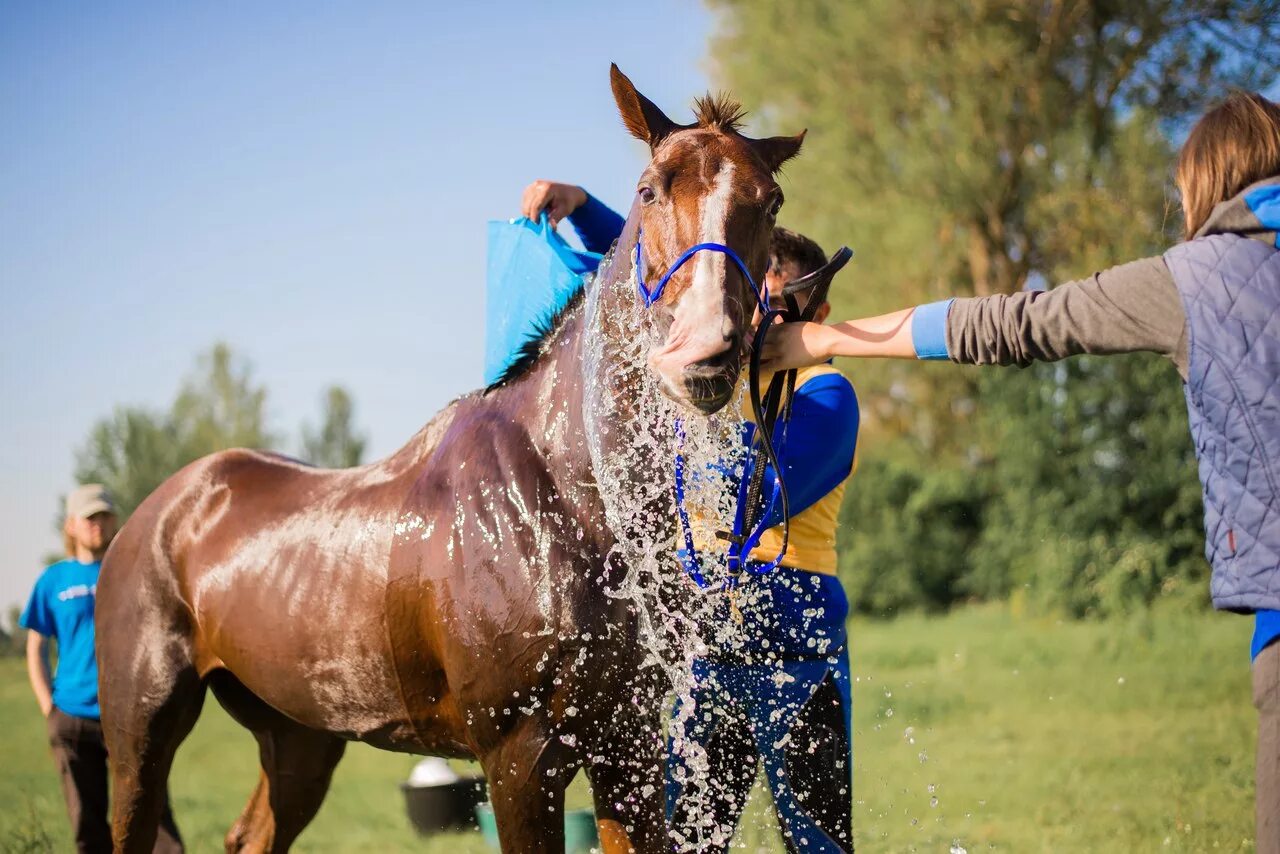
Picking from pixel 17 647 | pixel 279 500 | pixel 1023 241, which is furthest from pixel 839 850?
pixel 17 647

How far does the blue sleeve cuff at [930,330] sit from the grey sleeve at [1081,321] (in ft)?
0.07

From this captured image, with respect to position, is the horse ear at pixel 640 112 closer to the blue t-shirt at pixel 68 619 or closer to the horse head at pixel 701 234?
the horse head at pixel 701 234

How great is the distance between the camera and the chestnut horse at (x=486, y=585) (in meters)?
2.66

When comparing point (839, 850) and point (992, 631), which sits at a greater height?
point (839, 850)

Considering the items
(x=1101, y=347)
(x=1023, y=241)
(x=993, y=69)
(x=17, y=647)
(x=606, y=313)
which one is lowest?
(x=17, y=647)

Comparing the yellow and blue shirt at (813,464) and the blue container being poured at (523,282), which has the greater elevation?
the blue container being poured at (523,282)

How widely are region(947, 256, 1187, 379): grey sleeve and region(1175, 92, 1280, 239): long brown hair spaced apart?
163mm

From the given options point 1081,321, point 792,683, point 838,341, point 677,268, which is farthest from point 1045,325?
point 792,683

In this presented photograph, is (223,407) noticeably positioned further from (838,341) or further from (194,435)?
(838,341)

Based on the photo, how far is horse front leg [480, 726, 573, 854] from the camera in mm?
2801

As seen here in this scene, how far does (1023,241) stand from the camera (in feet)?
59.5

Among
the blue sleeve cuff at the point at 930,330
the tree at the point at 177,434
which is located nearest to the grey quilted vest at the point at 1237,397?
the blue sleeve cuff at the point at 930,330

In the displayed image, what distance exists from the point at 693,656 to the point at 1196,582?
43.9ft

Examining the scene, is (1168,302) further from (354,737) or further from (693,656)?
(354,737)
